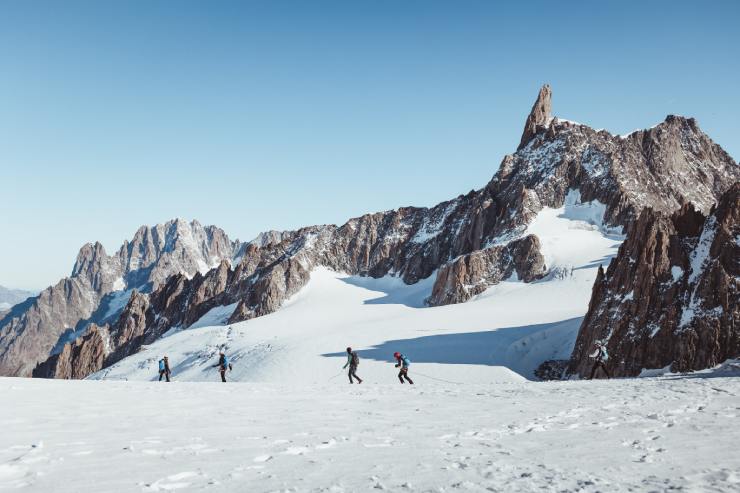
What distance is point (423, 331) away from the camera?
65.9 m

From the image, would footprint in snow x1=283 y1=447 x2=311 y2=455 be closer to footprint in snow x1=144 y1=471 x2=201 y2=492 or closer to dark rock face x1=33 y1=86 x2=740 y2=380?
footprint in snow x1=144 y1=471 x2=201 y2=492

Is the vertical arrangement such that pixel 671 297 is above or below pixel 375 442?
above

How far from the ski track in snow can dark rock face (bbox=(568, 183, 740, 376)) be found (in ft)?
71.1

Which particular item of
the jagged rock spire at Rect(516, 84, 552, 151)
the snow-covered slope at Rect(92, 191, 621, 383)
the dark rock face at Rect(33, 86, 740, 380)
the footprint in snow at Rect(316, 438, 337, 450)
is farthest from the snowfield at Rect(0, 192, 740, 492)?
the jagged rock spire at Rect(516, 84, 552, 151)

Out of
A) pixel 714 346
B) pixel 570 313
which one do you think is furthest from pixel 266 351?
pixel 714 346

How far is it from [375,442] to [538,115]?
430 feet

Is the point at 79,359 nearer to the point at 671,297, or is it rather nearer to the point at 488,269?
the point at 488,269

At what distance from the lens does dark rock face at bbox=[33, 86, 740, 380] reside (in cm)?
9962

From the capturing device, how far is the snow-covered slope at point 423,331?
54594mm

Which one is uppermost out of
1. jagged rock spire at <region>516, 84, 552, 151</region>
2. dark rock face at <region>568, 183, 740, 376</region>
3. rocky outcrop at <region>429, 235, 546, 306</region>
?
jagged rock spire at <region>516, 84, 552, 151</region>

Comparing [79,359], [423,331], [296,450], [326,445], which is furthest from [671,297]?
[79,359]

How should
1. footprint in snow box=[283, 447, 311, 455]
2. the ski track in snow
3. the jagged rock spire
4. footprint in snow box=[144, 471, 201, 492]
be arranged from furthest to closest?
the jagged rock spire, footprint in snow box=[283, 447, 311, 455], the ski track in snow, footprint in snow box=[144, 471, 201, 492]

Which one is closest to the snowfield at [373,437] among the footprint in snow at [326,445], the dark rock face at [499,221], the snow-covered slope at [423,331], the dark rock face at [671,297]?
the footprint in snow at [326,445]

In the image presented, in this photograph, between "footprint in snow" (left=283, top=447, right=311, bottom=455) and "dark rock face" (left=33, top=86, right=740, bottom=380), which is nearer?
"footprint in snow" (left=283, top=447, right=311, bottom=455)
